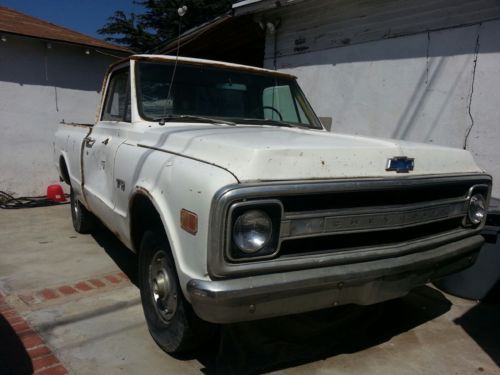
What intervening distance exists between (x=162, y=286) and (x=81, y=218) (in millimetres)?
3226

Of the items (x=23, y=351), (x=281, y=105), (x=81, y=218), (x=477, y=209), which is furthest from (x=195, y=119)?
(x=81, y=218)

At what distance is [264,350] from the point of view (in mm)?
2787

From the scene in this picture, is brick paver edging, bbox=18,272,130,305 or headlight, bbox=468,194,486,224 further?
brick paver edging, bbox=18,272,130,305

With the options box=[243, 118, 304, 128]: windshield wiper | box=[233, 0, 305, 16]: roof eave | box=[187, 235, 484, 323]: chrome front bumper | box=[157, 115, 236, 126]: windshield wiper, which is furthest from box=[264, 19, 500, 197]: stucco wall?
box=[157, 115, 236, 126]: windshield wiper

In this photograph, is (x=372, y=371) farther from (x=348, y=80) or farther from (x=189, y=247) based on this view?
(x=348, y=80)

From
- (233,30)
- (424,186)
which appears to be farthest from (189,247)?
(233,30)

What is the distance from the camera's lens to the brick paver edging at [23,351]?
8.33 feet

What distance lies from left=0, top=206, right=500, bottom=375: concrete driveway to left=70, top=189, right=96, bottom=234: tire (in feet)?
4.26

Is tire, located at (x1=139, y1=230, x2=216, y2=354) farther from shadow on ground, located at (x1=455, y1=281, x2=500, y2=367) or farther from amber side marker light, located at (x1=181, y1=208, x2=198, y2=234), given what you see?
shadow on ground, located at (x1=455, y1=281, x2=500, y2=367)

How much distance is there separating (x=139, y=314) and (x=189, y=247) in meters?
1.51

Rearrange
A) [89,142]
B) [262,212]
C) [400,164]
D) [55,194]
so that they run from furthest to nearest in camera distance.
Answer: [55,194], [89,142], [400,164], [262,212]

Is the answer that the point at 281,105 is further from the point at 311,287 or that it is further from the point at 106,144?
the point at 311,287

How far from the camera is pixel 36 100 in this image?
26.6ft

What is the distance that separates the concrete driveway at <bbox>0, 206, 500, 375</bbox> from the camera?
104 inches
